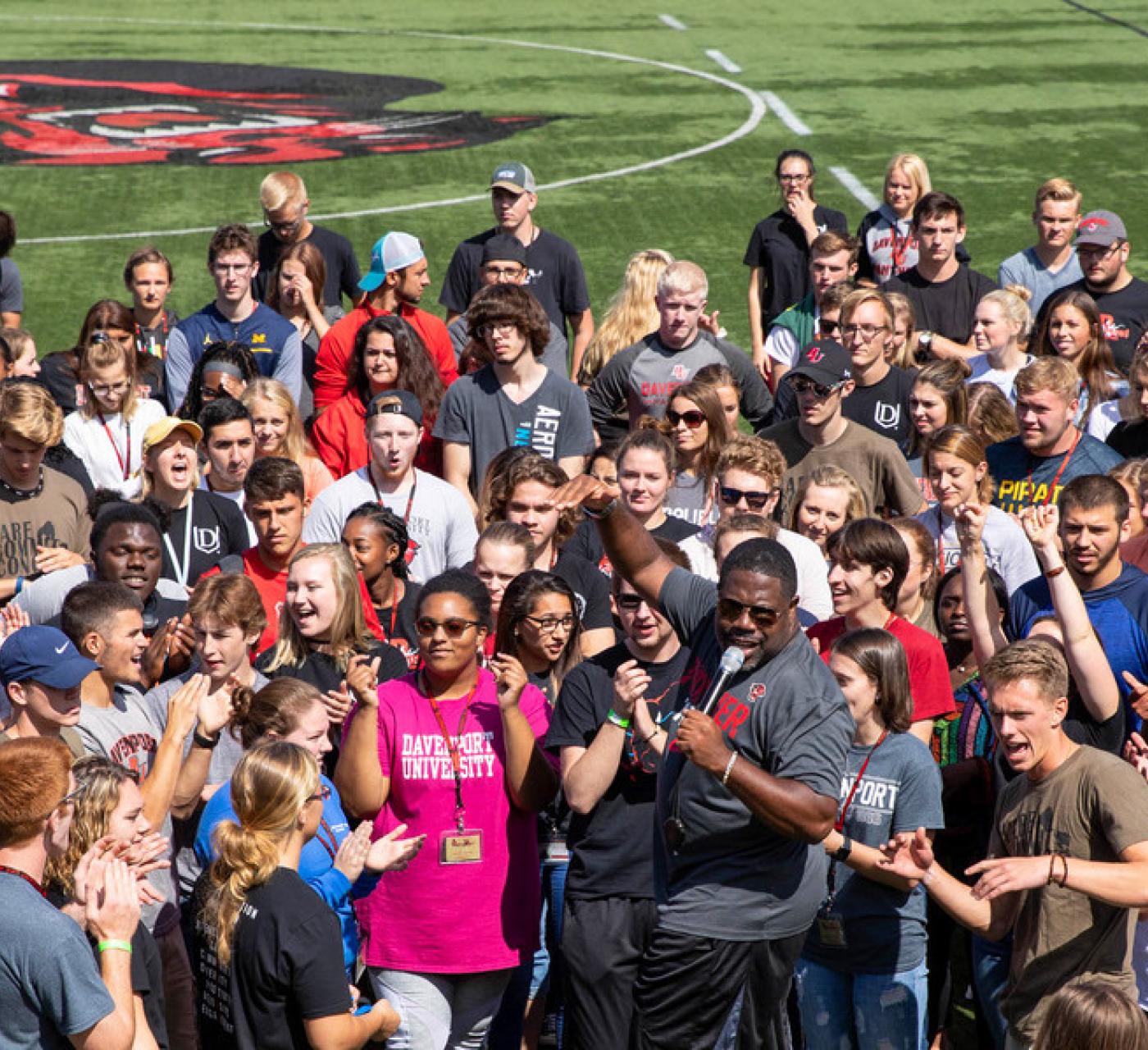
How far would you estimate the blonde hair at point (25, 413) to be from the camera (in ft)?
25.1

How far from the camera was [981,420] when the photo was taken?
8531mm

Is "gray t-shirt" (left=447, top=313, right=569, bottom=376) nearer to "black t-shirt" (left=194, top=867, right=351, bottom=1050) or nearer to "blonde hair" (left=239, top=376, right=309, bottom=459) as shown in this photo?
"blonde hair" (left=239, top=376, right=309, bottom=459)

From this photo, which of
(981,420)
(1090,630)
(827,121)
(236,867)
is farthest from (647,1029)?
(827,121)

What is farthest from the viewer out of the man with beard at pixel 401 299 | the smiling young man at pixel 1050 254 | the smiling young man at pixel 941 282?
the smiling young man at pixel 1050 254

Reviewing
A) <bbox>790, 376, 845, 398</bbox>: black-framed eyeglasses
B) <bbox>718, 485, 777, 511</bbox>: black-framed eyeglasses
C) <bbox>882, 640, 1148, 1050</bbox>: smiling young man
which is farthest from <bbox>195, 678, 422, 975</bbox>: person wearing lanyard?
<bbox>790, 376, 845, 398</bbox>: black-framed eyeglasses

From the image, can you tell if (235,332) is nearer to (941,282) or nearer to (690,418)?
(690,418)

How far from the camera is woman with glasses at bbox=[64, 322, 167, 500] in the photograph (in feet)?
29.2

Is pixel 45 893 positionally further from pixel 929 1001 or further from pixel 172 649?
pixel 929 1001

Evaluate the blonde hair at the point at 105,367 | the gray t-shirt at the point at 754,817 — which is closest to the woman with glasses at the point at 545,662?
the gray t-shirt at the point at 754,817

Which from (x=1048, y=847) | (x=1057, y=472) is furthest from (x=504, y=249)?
(x=1048, y=847)

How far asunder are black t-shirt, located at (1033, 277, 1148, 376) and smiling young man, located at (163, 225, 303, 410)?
14.9 ft

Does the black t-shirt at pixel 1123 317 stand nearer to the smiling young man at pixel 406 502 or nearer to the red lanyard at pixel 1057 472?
the red lanyard at pixel 1057 472

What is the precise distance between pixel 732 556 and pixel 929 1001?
7.86ft

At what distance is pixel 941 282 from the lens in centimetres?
1094
